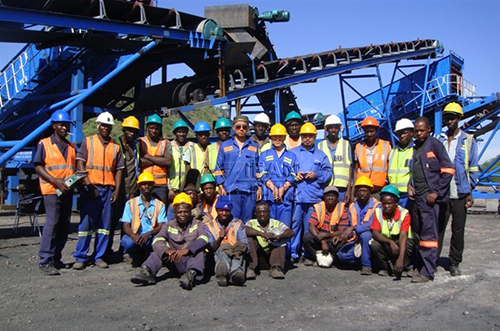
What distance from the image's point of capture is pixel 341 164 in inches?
274

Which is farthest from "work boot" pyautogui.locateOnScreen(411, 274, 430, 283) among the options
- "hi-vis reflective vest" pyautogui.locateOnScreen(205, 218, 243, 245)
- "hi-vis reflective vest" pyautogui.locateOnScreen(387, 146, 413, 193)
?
"hi-vis reflective vest" pyautogui.locateOnScreen(205, 218, 243, 245)

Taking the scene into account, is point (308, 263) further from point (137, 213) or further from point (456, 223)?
point (137, 213)

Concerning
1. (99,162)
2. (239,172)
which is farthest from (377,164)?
(99,162)

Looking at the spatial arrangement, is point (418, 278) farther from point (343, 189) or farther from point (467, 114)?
point (467, 114)

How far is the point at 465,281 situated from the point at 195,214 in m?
3.35

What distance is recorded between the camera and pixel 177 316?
14.0 feet

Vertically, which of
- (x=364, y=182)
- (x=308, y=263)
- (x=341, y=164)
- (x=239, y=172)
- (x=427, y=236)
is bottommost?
(x=308, y=263)

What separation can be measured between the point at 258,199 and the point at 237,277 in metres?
1.69

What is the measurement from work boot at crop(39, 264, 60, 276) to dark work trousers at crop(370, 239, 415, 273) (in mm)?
3896

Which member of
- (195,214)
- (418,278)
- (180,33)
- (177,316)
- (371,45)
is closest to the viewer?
(177,316)

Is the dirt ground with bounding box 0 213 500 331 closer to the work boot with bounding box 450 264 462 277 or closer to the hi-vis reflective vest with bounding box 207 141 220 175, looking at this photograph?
the work boot with bounding box 450 264 462 277

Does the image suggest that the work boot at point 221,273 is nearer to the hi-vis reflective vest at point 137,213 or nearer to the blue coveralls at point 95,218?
the hi-vis reflective vest at point 137,213

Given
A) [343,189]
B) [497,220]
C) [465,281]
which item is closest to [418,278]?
[465,281]

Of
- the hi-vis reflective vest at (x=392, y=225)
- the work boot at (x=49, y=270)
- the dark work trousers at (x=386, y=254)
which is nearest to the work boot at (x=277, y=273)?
the dark work trousers at (x=386, y=254)
